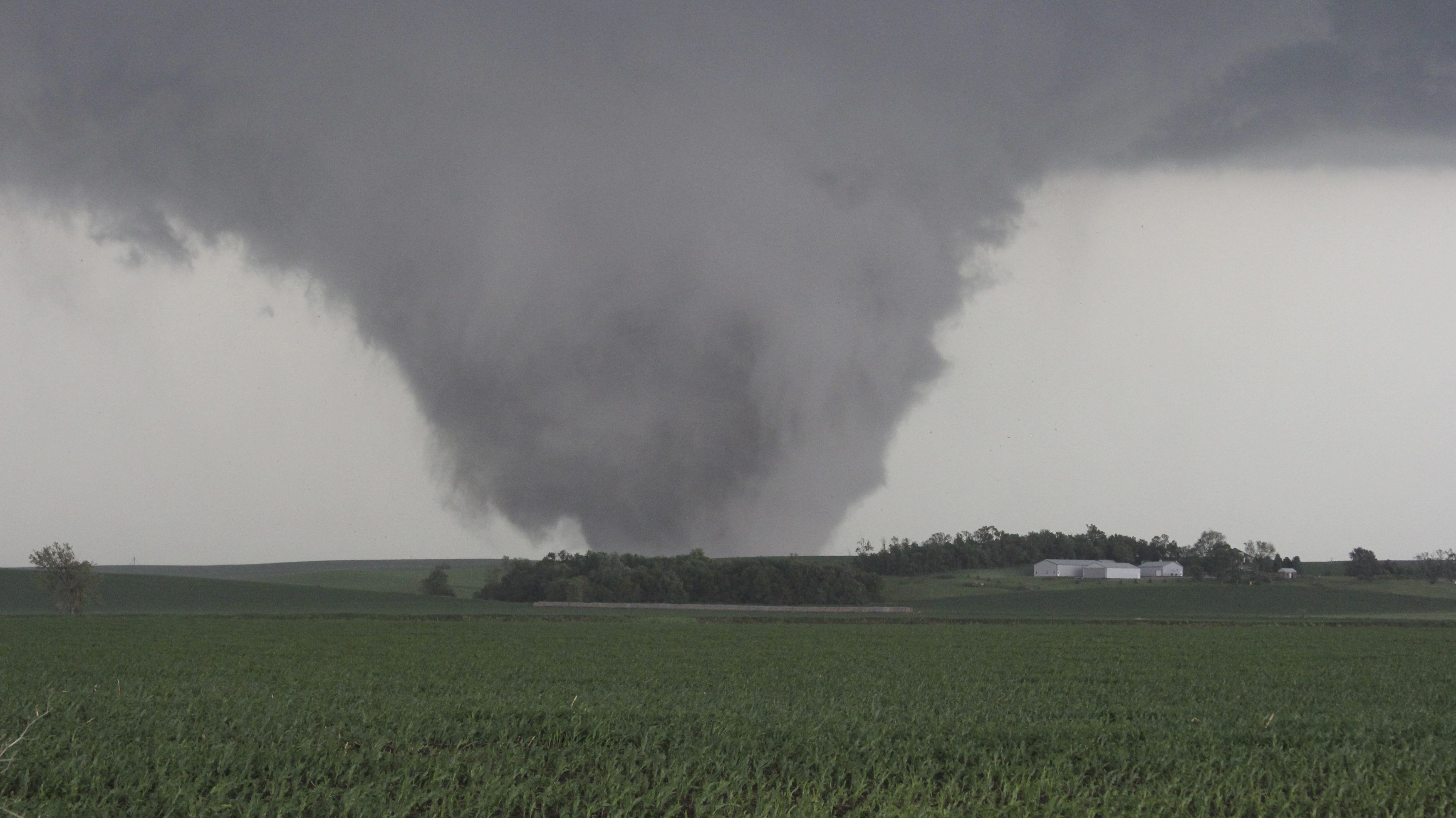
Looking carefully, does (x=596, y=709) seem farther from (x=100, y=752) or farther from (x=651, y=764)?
(x=100, y=752)

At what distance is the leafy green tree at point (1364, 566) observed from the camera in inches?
6998

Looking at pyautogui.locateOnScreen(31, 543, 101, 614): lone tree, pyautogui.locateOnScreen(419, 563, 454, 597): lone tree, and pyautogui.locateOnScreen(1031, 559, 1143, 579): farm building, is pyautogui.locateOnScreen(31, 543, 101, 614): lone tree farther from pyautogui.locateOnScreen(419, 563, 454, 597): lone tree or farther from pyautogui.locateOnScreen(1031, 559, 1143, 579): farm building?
pyautogui.locateOnScreen(1031, 559, 1143, 579): farm building

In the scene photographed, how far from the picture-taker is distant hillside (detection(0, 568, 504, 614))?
11069 cm

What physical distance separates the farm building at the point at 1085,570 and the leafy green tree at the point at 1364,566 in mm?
36292

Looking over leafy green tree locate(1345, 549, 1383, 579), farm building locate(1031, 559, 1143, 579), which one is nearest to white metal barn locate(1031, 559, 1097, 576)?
farm building locate(1031, 559, 1143, 579)

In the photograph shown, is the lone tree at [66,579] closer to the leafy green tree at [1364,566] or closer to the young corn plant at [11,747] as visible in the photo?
the young corn plant at [11,747]

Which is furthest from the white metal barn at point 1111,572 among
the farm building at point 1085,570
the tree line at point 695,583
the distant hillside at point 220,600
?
the distant hillside at point 220,600

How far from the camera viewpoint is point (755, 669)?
3447 centimetres

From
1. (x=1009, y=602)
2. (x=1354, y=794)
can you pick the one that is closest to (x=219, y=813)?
(x=1354, y=794)

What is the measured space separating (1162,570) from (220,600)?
166025 millimetres

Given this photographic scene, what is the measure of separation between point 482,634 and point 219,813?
49904 millimetres

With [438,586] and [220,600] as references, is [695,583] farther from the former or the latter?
[220,600]

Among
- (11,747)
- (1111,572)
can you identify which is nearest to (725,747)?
(11,747)

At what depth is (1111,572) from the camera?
190m
